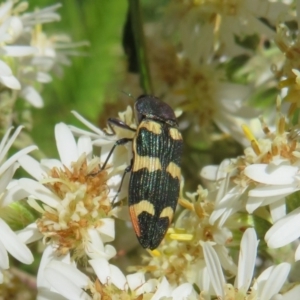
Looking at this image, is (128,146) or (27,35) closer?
(128,146)

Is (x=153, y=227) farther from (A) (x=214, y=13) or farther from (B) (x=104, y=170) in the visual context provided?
(A) (x=214, y=13)

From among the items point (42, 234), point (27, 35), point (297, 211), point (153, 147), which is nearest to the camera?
point (297, 211)

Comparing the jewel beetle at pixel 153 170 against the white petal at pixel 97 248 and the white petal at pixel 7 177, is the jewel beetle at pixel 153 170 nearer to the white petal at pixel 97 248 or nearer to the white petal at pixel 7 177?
the white petal at pixel 97 248

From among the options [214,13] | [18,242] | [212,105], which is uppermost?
[214,13]

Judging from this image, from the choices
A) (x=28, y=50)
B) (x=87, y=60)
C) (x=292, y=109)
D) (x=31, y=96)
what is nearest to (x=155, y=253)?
(x=292, y=109)

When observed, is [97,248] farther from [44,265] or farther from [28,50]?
[28,50]

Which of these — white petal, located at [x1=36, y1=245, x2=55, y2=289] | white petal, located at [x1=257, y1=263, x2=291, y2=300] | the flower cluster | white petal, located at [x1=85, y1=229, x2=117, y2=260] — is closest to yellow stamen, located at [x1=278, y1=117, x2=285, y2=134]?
the flower cluster

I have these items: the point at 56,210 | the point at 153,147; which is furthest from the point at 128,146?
the point at 56,210
